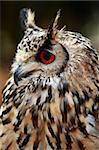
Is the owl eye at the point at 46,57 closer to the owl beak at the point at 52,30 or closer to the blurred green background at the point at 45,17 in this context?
the owl beak at the point at 52,30

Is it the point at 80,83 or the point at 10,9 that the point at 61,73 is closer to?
the point at 80,83

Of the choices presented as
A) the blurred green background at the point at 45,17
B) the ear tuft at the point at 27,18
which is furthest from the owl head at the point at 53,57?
the blurred green background at the point at 45,17

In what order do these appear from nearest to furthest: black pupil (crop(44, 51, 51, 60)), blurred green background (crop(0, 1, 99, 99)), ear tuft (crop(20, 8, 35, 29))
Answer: black pupil (crop(44, 51, 51, 60)), ear tuft (crop(20, 8, 35, 29)), blurred green background (crop(0, 1, 99, 99))


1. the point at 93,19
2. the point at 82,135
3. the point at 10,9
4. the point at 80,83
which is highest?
the point at 10,9

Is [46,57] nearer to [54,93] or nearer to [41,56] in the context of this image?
[41,56]

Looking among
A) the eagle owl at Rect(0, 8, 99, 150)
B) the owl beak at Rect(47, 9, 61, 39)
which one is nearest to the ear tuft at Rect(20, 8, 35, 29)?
the eagle owl at Rect(0, 8, 99, 150)

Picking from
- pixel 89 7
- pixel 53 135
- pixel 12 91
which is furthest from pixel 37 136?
pixel 89 7

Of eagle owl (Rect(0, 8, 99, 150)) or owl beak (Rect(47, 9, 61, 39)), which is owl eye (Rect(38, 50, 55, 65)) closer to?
eagle owl (Rect(0, 8, 99, 150))
